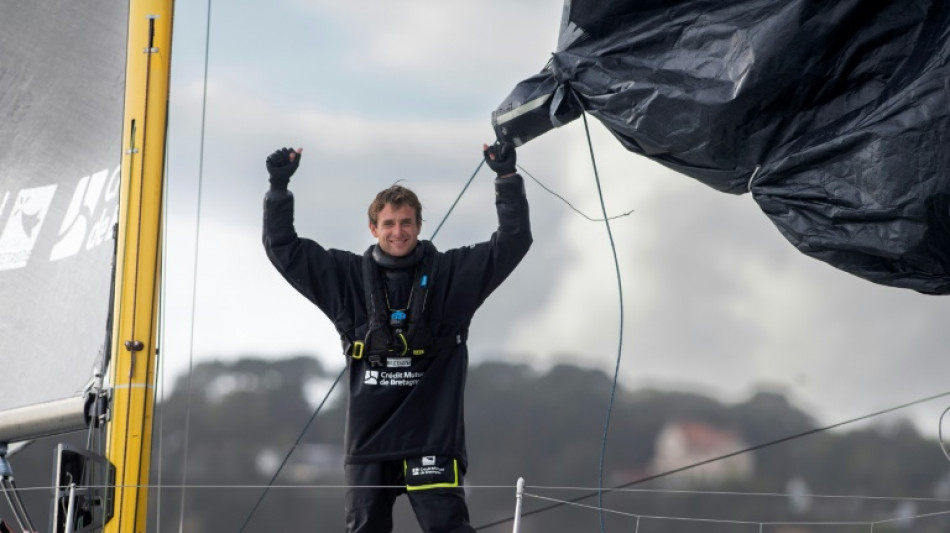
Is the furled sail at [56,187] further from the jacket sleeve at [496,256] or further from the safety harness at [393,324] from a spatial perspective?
the jacket sleeve at [496,256]

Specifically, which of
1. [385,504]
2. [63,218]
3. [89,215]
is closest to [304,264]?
[385,504]

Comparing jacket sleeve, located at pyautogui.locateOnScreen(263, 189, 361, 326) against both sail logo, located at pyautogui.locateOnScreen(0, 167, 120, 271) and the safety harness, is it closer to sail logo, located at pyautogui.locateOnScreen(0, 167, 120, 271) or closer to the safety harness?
the safety harness

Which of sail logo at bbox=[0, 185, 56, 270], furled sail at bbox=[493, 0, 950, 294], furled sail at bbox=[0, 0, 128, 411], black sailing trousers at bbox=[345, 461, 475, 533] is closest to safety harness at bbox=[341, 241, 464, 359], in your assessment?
black sailing trousers at bbox=[345, 461, 475, 533]

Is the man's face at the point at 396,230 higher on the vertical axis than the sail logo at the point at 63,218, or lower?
lower

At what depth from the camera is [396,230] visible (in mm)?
2164

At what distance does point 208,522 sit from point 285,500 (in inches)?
34.1

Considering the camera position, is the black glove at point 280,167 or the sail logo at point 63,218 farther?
the sail logo at point 63,218

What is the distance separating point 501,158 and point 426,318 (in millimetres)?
364

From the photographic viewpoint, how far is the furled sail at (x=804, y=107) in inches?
75.7

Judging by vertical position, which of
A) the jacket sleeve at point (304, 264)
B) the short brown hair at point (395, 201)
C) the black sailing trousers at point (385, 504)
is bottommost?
the black sailing trousers at point (385, 504)

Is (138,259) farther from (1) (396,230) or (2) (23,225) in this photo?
(1) (396,230)

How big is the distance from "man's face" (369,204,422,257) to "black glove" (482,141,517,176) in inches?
7.8

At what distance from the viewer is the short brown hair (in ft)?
7.20

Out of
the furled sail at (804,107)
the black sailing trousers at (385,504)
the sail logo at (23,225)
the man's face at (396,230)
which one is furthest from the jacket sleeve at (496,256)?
the sail logo at (23,225)
